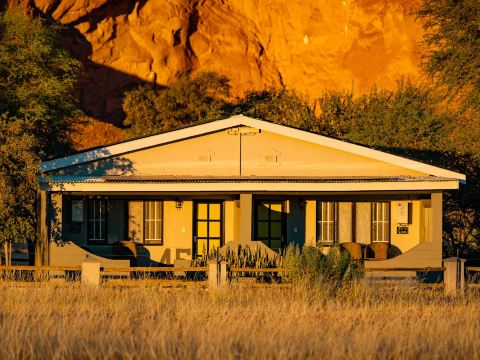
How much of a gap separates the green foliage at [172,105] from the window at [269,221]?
31965 mm

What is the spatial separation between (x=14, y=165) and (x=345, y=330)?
1124 centimetres

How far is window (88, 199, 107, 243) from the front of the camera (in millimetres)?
27531

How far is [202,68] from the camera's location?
67.6 m

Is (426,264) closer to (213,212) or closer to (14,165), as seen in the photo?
(213,212)

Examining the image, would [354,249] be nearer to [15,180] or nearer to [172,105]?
[15,180]

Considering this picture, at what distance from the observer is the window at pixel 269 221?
91.0ft

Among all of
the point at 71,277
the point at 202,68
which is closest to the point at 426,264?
the point at 71,277

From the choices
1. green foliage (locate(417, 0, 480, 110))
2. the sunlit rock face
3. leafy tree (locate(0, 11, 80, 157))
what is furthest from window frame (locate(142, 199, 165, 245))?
the sunlit rock face

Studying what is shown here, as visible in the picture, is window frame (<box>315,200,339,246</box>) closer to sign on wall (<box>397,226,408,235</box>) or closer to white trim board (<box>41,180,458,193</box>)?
sign on wall (<box>397,226,408,235</box>)

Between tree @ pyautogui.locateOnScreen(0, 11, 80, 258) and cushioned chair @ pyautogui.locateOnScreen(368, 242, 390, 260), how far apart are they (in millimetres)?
9013

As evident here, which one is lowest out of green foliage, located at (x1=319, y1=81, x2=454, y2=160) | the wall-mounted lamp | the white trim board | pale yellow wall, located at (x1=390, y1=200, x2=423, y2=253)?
pale yellow wall, located at (x1=390, y1=200, x2=423, y2=253)

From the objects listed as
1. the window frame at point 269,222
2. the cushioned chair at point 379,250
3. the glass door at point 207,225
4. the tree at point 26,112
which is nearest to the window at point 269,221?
the window frame at point 269,222

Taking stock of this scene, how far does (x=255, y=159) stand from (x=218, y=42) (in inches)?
1711

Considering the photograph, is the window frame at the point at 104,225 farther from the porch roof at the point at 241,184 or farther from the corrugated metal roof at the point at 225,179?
the porch roof at the point at 241,184
